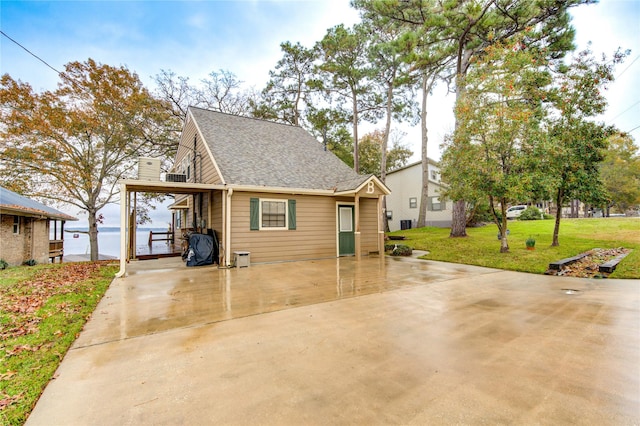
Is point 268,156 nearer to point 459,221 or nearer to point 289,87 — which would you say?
point 459,221

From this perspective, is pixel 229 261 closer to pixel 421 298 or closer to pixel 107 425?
pixel 421 298

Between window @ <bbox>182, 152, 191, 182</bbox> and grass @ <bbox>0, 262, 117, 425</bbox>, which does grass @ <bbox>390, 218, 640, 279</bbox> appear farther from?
window @ <bbox>182, 152, 191, 182</bbox>

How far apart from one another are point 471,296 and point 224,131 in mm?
10145

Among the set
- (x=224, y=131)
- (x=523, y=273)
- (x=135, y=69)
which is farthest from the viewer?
(x=135, y=69)

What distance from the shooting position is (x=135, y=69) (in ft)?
46.8

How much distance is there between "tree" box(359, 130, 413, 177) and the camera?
83.5 ft

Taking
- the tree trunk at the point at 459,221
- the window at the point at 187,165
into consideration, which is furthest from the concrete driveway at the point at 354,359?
the tree trunk at the point at 459,221

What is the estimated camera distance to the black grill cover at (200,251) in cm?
880

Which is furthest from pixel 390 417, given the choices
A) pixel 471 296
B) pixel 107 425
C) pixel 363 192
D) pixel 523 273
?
pixel 363 192

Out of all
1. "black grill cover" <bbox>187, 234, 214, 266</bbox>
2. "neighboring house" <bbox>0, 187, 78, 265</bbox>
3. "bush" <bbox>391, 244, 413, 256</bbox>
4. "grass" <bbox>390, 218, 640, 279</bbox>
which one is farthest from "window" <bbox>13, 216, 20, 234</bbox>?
"grass" <bbox>390, 218, 640, 279</bbox>

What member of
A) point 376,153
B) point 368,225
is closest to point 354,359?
point 368,225

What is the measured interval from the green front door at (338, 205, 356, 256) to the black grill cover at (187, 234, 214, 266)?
459 centimetres

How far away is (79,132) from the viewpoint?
13.0 m

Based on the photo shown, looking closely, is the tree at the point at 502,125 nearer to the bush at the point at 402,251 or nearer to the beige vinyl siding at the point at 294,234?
the bush at the point at 402,251
